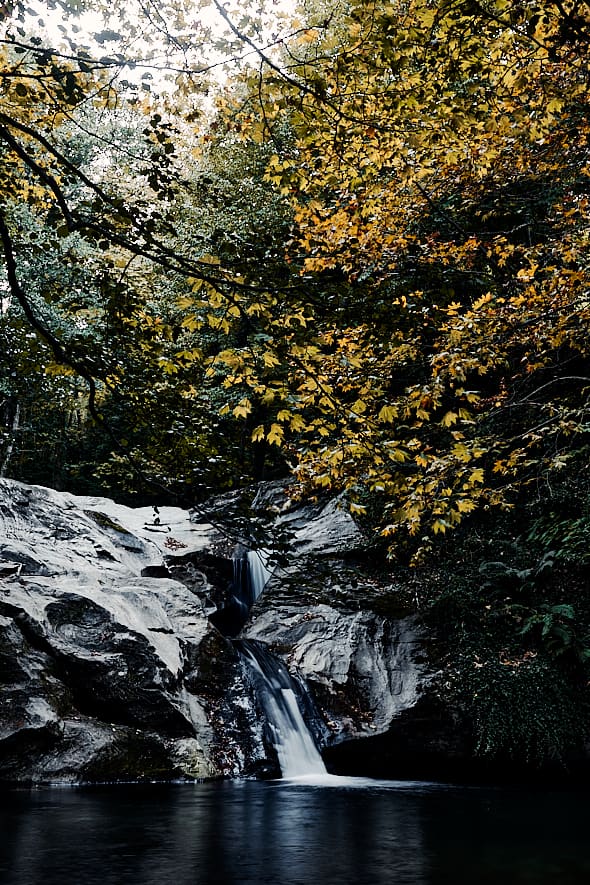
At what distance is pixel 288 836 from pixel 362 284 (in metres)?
4.81

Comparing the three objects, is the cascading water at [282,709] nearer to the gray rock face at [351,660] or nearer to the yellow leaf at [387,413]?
the gray rock face at [351,660]

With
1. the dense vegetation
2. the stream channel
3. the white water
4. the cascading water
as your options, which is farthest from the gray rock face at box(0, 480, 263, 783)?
the white water

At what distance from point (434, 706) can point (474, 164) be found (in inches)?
290

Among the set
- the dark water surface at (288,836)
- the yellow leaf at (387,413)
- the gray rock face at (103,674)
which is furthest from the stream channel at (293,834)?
the yellow leaf at (387,413)

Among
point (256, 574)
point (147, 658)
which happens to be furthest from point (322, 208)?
point (256, 574)

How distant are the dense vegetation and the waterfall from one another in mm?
2326

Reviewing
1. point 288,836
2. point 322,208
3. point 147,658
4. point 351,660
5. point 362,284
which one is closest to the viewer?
point 362,284

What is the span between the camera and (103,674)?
9312 millimetres

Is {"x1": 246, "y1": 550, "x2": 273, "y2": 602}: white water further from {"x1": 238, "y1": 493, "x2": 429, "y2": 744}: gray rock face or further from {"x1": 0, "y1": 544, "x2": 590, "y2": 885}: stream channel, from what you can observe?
{"x1": 0, "y1": 544, "x2": 590, "y2": 885}: stream channel

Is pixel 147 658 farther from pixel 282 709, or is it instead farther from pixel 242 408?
pixel 242 408

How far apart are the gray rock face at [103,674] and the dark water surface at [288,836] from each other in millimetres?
568

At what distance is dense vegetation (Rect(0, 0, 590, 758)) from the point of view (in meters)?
4.84

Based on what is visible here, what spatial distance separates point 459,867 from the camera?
5062 mm

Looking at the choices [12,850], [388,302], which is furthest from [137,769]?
[388,302]
